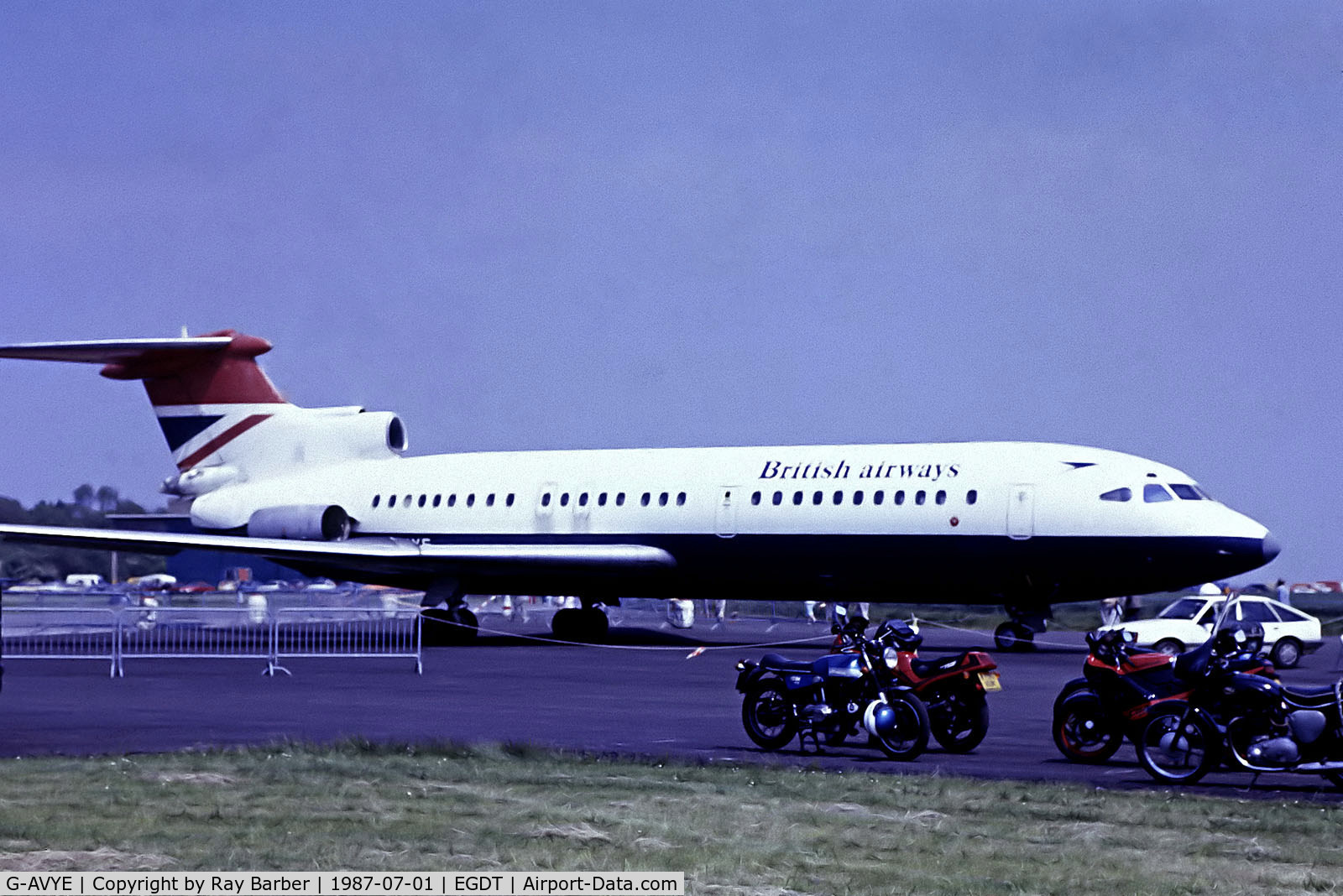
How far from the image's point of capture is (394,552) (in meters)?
34.4

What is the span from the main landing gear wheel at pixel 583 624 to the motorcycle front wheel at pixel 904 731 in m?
22.5

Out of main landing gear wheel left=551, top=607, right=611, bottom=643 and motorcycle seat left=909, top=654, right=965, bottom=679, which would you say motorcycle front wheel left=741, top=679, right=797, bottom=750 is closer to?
motorcycle seat left=909, top=654, right=965, bottom=679

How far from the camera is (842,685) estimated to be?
15086 millimetres

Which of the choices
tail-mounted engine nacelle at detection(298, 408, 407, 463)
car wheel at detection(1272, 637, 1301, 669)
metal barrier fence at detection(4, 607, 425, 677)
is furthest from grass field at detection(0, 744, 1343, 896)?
tail-mounted engine nacelle at detection(298, 408, 407, 463)

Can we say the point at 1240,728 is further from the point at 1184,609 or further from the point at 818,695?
the point at 1184,609

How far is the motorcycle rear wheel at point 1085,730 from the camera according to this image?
14.2 m

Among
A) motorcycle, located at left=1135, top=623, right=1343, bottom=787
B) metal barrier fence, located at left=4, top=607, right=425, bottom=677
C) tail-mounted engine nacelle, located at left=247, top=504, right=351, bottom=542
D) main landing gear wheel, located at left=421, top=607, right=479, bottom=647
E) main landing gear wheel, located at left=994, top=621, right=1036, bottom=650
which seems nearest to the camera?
motorcycle, located at left=1135, top=623, right=1343, bottom=787

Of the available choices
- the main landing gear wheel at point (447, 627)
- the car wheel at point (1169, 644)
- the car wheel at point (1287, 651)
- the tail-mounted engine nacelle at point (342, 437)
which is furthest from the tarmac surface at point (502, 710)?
the tail-mounted engine nacelle at point (342, 437)

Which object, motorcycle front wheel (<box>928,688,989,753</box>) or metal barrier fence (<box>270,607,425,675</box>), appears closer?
motorcycle front wheel (<box>928,688,989,753</box>)

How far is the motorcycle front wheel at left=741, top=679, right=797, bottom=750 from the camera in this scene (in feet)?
49.5

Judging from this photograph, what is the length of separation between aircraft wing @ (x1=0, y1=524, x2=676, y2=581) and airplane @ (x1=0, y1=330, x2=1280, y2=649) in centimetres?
6

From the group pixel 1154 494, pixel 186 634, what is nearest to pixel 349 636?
pixel 186 634

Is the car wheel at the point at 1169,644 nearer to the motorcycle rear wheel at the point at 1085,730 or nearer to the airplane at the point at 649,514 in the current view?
the airplane at the point at 649,514
